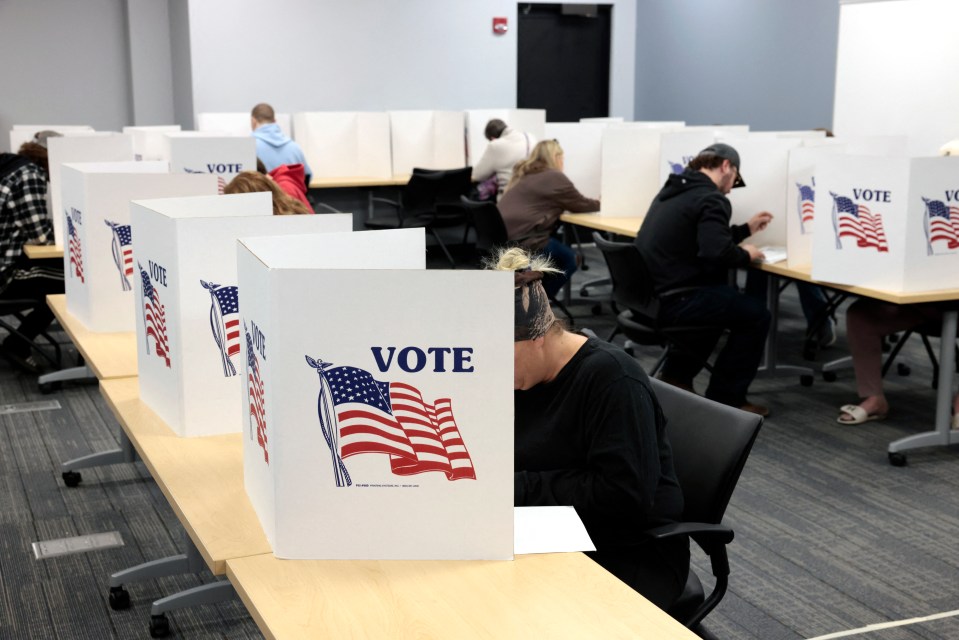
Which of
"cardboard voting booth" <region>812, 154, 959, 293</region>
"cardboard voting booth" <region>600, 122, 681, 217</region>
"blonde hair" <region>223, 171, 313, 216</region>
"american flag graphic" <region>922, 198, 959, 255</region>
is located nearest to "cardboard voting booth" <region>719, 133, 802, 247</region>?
"cardboard voting booth" <region>812, 154, 959, 293</region>

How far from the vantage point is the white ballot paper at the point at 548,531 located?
5.41 feet

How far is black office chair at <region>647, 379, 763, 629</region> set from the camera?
194cm

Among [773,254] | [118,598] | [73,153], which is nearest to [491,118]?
[73,153]

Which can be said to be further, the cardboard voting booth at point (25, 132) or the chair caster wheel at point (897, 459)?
the cardboard voting booth at point (25, 132)

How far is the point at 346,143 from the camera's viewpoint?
343 inches

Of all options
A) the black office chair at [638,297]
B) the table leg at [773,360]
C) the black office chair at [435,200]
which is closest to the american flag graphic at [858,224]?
the black office chair at [638,297]

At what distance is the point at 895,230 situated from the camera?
3768 millimetres

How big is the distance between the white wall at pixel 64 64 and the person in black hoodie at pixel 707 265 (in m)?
6.65

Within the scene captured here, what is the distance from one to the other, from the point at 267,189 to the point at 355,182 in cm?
519

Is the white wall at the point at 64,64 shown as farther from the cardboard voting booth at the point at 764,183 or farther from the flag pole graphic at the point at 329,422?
the flag pole graphic at the point at 329,422

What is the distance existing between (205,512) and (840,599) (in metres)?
1.77

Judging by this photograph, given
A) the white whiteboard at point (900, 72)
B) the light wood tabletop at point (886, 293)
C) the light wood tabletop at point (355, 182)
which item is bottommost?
the light wood tabletop at point (886, 293)

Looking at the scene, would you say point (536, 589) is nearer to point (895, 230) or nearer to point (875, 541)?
A: point (875, 541)

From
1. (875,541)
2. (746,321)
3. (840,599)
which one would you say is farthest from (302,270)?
(746,321)
